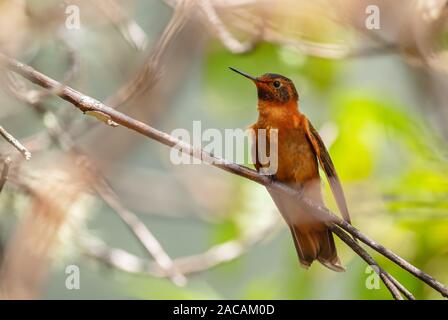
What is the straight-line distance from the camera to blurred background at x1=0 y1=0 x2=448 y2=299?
3.32 meters

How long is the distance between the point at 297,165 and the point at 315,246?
0.40 meters

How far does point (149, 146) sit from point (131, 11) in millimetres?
778

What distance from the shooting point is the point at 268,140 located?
3732 mm

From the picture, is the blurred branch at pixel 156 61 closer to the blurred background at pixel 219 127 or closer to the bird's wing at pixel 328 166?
the blurred background at pixel 219 127

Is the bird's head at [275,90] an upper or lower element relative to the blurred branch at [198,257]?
upper

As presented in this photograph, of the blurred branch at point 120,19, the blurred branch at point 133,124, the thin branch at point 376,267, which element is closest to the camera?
the blurred branch at point 133,124

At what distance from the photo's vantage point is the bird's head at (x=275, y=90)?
377cm

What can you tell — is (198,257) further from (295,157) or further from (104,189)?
(104,189)

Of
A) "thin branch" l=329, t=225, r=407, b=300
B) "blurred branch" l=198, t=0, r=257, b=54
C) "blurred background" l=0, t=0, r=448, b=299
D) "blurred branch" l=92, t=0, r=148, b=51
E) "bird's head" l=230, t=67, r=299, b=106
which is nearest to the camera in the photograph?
"thin branch" l=329, t=225, r=407, b=300

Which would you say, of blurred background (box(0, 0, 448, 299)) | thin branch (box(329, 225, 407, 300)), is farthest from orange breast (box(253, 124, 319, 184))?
thin branch (box(329, 225, 407, 300))

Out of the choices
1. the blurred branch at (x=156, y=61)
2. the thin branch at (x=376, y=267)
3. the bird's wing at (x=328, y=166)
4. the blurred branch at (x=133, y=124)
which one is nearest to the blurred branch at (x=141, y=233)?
the blurred branch at (x=156, y=61)

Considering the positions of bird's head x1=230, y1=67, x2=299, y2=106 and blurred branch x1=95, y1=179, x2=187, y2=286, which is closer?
blurred branch x1=95, y1=179, x2=187, y2=286

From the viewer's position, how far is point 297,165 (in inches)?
145

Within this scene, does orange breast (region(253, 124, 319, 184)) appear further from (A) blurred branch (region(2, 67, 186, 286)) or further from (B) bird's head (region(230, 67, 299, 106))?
(A) blurred branch (region(2, 67, 186, 286))
